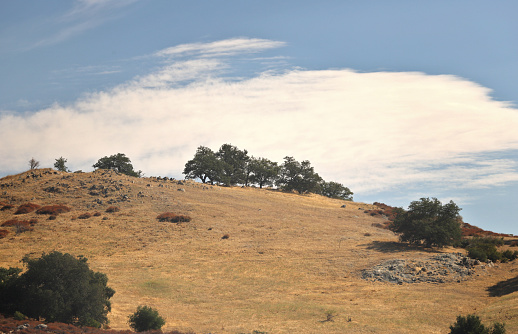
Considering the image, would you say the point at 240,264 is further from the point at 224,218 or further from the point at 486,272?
the point at 486,272

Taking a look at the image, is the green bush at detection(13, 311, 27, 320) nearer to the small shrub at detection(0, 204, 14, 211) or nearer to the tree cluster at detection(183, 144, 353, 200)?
the small shrub at detection(0, 204, 14, 211)

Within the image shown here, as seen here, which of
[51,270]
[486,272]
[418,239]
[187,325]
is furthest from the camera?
[418,239]

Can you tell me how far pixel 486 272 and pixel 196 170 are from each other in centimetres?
7489

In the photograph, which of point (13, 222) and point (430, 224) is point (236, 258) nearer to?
point (430, 224)

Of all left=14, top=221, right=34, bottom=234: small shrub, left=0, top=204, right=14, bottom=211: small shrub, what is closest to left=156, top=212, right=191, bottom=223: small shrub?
left=14, top=221, right=34, bottom=234: small shrub

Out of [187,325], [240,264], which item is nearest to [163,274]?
[240,264]

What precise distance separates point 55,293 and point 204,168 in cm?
7713

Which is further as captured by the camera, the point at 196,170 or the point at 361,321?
the point at 196,170

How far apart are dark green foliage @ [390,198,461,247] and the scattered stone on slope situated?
539 cm

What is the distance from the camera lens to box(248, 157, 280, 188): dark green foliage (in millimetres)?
115438

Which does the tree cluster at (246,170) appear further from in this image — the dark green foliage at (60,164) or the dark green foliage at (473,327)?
the dark green foliage at (473,327)

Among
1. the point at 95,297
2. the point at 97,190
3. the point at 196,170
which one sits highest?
the point at 196,170

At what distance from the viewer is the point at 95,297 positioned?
2856cm

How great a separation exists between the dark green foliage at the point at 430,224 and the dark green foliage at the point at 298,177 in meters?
53.6
